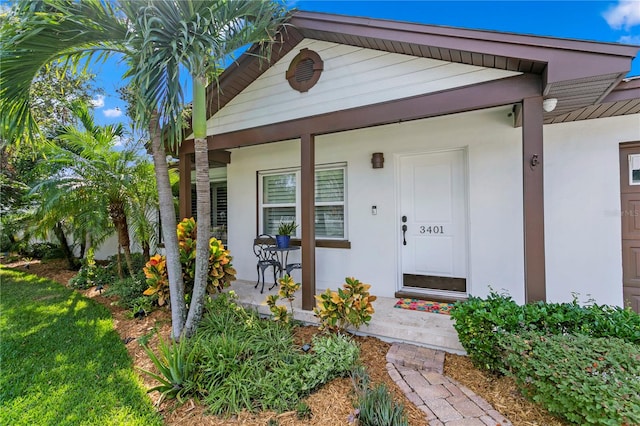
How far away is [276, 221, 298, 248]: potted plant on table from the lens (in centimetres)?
505

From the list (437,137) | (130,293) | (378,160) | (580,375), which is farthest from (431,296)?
(130,293)

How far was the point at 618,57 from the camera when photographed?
2514 millimetres

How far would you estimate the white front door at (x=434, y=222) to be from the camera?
14.6ft

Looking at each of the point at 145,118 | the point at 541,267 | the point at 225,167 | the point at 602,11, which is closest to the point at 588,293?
the point at 541,267

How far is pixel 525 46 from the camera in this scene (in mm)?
2777

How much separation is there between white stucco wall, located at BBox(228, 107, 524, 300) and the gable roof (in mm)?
856

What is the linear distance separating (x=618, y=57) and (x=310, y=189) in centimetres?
325

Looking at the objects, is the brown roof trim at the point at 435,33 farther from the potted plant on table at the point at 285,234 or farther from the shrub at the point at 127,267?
the shrub at the point at 127,267

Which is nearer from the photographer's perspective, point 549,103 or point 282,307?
point 549,103

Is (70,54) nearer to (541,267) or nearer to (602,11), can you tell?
(541,267)

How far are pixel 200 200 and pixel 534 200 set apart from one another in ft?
11.7

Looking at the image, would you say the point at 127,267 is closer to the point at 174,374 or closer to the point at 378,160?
the point at 174,374

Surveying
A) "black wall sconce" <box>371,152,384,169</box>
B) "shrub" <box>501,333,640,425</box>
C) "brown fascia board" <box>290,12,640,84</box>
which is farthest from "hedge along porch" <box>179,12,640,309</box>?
"shrub" <box>501,333,640,425</box>

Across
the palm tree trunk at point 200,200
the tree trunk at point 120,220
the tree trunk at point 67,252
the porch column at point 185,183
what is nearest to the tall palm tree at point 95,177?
the tree trunk at point 120,220
